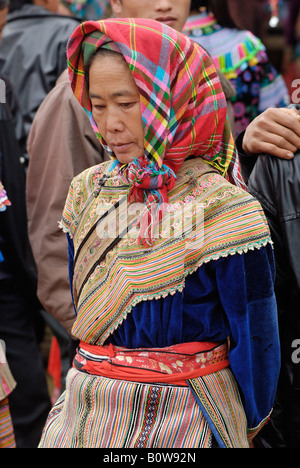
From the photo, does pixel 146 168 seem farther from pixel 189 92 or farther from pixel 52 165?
pixel 52 165

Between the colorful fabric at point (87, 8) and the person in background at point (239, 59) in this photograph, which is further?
the colorful fabric at point (87, 8)

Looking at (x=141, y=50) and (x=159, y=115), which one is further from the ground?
(x=141, y=50)

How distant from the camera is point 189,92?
7.17 feet

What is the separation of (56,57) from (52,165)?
1291mm

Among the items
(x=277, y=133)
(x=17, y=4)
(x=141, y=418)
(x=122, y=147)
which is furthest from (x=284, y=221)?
(x=17, y=4)

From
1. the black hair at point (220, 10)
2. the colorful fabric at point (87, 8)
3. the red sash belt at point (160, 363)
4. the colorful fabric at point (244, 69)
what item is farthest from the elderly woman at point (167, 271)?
the colorful fabric at point (87, 8)

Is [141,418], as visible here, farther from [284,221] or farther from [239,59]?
[239,59]

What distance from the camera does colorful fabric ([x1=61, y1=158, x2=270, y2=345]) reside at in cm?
216

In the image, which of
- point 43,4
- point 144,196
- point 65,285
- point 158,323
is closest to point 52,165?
point 65,285

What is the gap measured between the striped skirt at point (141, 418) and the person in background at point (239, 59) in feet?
6.74

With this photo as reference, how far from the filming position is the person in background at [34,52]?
13.8 feet

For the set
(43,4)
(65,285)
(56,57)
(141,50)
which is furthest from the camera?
(43,4)

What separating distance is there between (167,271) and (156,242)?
99mm

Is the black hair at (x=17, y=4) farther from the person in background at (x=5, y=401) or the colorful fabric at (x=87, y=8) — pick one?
the person in background at (x=5, y=401)
